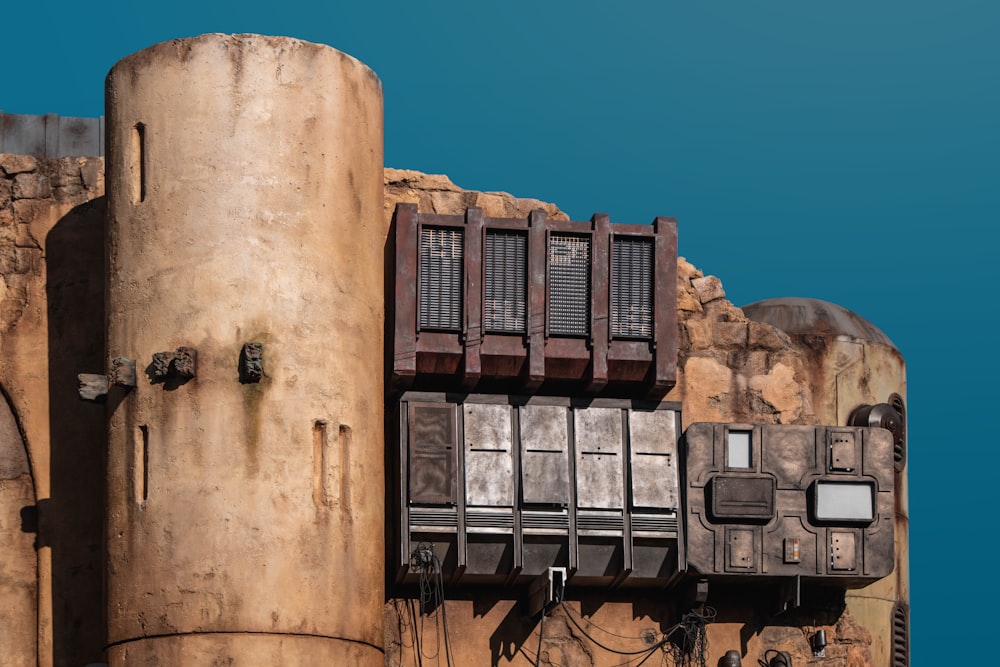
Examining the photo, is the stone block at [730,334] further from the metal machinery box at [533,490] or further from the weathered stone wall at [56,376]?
the weathered stone wall at [56,376]

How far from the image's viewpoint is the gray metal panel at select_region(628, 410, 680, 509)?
2948 cm

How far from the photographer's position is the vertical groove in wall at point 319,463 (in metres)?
27.7

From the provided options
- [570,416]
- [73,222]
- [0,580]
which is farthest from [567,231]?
[0,580]

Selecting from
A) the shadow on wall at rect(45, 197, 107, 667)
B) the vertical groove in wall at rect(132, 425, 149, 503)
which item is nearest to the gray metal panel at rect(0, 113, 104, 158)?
the shadow on wall at rect(45, 197, 107, 667)

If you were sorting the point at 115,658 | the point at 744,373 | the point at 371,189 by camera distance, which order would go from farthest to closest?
the point at 744,373, the point at 371,189, the point at 115,658

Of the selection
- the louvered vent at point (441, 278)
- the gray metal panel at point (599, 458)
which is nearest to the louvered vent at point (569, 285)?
the gray metal panel at point (599, 458)

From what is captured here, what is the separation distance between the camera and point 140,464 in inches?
1088

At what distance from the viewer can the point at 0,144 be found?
32062mm

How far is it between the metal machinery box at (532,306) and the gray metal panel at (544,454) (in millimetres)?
415

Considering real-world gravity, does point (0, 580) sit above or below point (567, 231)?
below

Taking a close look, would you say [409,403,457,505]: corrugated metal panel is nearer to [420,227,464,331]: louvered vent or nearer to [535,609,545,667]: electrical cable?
[420,227,464,331]: louvered vent

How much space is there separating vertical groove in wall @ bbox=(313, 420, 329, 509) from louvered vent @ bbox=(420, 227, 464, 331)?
2.23 metres

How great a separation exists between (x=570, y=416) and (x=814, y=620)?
4.33 metres

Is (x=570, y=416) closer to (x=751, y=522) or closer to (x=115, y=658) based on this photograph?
(x=751, y=522)
